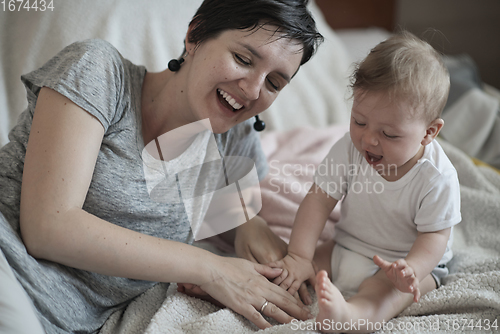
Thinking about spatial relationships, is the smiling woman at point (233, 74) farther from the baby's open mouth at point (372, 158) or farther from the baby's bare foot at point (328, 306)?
the baby's bare foot at point (328, 306)

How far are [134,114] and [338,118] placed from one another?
996mm

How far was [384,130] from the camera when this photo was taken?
76cm

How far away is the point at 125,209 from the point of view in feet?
2.66

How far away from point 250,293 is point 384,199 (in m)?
0.35

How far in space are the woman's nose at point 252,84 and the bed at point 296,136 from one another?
0.21 m

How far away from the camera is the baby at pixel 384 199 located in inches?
28.9

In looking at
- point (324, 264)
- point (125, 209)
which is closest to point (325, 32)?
point (324, 264)

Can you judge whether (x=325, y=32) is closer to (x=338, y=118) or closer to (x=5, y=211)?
(x=338, y=118)

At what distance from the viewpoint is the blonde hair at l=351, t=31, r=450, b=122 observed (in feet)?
2.40

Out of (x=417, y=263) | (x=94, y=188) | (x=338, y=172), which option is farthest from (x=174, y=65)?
(x=417, y=263)

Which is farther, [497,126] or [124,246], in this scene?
[497,126]

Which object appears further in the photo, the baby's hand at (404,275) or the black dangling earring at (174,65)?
the black dangling earring at (174,65)

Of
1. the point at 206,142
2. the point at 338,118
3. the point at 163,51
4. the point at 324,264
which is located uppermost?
the point at 163,51

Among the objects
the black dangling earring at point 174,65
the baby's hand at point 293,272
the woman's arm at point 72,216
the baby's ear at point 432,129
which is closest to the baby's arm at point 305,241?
the baby's hand at point 293,272
